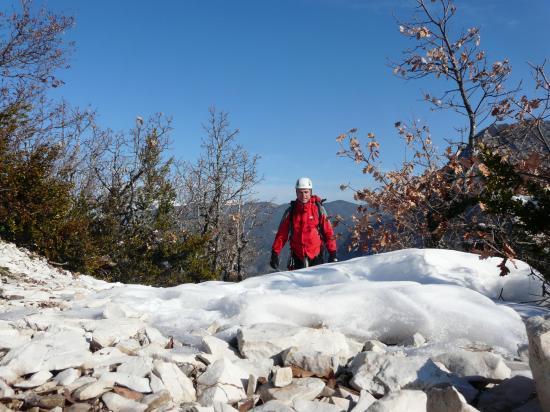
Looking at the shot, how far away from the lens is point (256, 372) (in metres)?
2.51

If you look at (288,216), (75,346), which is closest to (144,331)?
(75,346)

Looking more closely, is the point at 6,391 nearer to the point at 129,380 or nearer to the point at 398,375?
the point at 129,380

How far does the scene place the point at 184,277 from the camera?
12.2 m

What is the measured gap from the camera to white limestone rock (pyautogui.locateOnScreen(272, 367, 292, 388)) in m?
2.30

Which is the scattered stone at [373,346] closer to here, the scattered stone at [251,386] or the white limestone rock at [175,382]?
the scattered stone at [251,386]

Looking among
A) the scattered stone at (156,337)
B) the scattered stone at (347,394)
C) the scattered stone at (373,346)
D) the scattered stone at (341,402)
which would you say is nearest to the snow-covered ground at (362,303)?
the scattered stone at (156,337)

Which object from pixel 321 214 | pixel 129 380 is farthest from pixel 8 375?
pixel 321 214

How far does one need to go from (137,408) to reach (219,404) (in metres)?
0.39

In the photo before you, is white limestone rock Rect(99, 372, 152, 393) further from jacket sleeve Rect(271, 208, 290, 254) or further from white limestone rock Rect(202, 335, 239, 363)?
jacket sleeve Rect(271, 208, 290, 254)

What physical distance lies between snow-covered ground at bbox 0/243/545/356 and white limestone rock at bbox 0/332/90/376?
0.66 metres

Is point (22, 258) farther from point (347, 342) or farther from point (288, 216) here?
point (347, 342)

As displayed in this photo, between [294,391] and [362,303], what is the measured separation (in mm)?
1314

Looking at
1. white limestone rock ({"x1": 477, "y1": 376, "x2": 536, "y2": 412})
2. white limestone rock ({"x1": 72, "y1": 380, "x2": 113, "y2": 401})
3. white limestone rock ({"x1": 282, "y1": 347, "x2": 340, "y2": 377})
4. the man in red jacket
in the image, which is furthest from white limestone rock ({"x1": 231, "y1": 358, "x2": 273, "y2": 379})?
the man in red jacket

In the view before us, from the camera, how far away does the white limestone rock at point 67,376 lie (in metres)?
2.24
